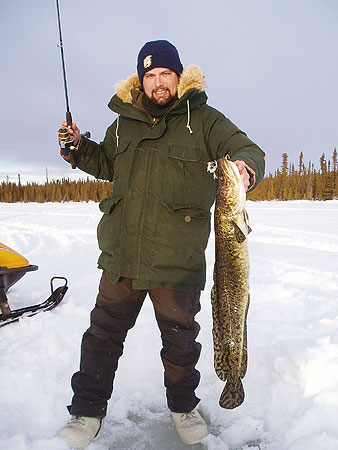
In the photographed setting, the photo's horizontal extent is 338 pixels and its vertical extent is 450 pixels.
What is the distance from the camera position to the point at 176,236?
2574 mm

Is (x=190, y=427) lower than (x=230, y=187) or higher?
lower

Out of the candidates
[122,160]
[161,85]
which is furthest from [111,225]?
[161,85]

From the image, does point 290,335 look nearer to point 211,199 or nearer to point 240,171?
point 211,199

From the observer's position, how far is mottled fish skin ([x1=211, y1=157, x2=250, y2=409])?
7.02 feet

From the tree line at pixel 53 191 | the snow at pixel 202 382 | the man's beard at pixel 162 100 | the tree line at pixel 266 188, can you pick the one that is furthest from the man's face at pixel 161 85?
the tree line at pixel 53 191

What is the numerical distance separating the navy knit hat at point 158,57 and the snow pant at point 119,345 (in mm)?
1653

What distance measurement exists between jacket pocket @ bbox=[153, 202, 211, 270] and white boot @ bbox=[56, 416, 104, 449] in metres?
1.31

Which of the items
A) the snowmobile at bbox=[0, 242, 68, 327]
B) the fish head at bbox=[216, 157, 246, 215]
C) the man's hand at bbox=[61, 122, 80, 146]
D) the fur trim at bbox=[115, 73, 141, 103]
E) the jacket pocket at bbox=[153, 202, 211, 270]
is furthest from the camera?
the snowmobile at bbox=[0, 242, 68, 327]

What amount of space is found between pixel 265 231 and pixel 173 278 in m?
12.5

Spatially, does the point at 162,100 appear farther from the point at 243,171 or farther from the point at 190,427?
the point at 190,427

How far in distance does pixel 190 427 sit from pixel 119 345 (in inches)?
31.9

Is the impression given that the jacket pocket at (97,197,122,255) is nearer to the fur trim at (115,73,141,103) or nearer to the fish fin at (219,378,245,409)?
the fur trim at (115,73,141,103)

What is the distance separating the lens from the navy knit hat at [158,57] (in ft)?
9.13

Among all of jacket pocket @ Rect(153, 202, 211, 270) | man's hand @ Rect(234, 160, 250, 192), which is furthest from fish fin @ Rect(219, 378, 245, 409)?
man's hand @ Rect(234, 160, 250, 192)
